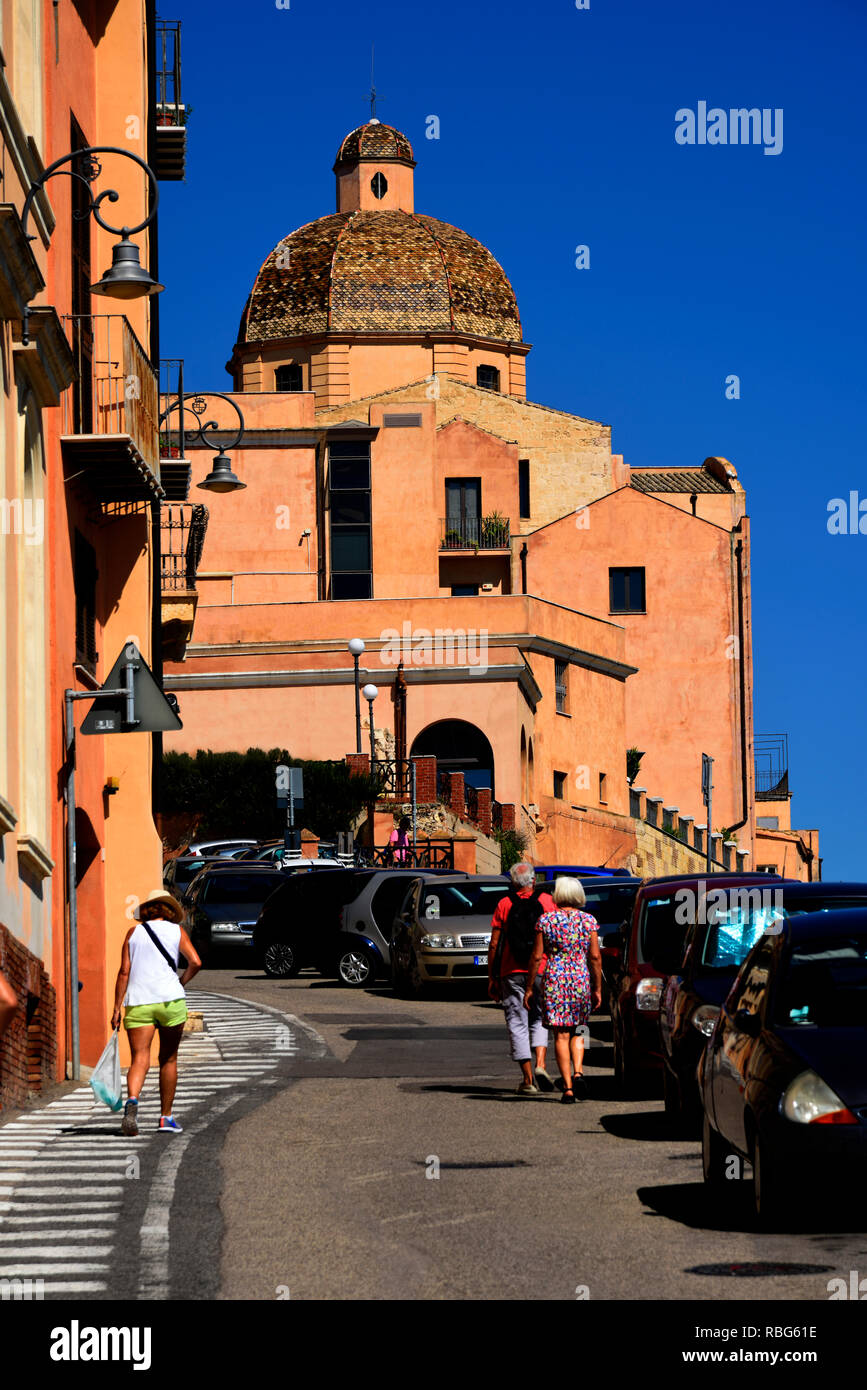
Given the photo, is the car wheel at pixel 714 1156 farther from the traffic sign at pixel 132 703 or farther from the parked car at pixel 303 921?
the parked car at pixel 303 921

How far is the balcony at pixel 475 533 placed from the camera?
71.3m

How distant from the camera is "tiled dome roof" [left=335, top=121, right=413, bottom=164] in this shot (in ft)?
265

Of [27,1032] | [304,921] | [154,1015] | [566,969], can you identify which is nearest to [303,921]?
[304,921]

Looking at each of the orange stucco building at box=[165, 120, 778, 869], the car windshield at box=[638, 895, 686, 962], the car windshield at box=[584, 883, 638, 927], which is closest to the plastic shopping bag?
the car windshield at box=[638, 895, 686, 962]

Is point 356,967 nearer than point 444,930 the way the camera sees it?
No

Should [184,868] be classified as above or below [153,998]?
below

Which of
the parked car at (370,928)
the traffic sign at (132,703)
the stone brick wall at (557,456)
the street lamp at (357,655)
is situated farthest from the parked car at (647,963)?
the stone brick wall at (557,456)

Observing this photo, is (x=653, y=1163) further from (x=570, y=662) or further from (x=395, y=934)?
(x=570, y=662)

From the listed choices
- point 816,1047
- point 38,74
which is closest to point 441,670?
point 38,74

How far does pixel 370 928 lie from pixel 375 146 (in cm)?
5376

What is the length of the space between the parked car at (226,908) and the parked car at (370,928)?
4078mm

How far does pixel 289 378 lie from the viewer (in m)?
77.4

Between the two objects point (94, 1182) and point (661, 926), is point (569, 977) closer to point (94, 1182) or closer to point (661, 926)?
point (661, 926)

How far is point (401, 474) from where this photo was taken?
68938 mm
